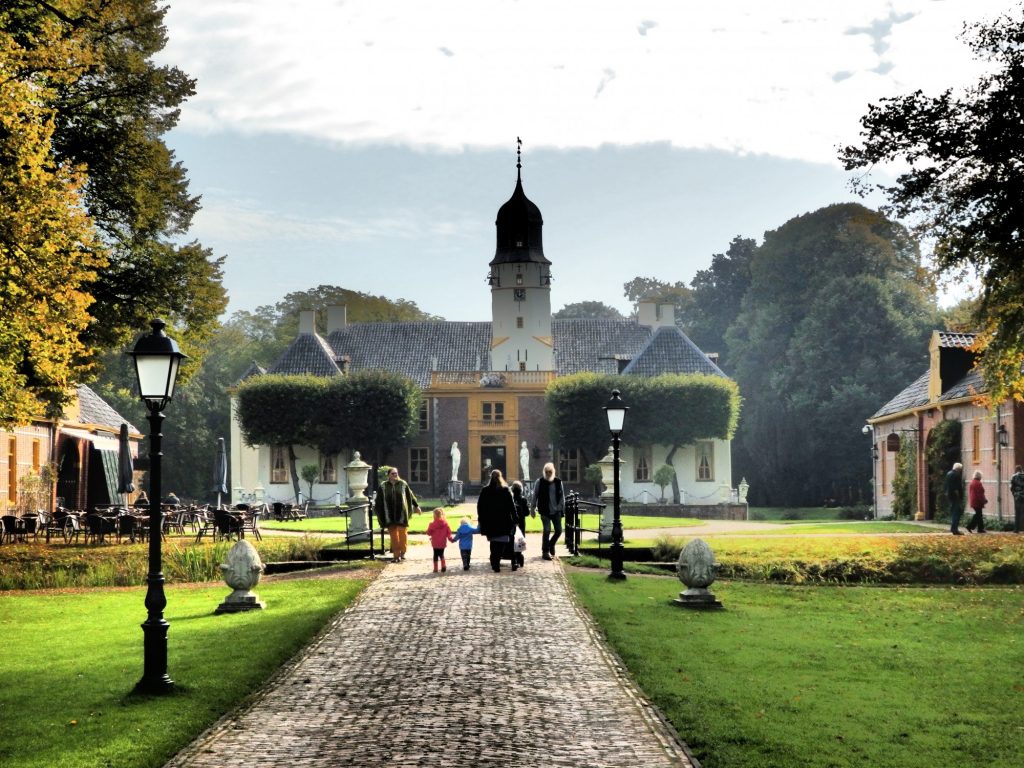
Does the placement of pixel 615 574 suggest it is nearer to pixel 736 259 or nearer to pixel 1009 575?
pixel 1009 575

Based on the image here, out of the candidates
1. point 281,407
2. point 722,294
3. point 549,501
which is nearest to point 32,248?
point 549,501

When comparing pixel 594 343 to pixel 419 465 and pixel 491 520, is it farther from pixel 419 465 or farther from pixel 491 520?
pixel 491 520

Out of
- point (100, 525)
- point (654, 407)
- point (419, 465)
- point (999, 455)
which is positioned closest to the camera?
point (100, 525)

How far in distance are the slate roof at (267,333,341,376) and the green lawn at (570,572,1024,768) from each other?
3872cm

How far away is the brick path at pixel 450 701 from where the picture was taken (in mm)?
8000

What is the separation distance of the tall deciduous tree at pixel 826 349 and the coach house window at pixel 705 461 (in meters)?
7.11

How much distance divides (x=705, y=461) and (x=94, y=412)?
2564cm

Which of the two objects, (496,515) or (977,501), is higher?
(496,515)

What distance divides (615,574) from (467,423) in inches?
1453

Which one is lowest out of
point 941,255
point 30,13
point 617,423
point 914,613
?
point 914,613

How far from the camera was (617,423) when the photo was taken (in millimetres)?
18859

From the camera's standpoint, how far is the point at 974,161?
1795 cm

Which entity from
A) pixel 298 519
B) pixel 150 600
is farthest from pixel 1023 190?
pixel 298 519

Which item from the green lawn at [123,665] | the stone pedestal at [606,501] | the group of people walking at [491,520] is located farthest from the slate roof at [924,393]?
the green lawn at [123,665]
